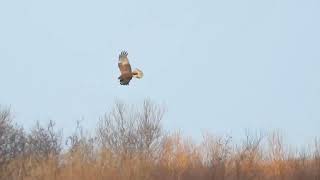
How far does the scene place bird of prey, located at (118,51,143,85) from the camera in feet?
31.4

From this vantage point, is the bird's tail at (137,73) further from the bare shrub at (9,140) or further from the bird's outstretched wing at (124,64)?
the bare shrub at (9,140)

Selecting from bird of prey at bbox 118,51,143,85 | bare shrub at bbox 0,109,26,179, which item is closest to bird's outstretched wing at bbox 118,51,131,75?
bird of prey at bbox 118,51,143,85

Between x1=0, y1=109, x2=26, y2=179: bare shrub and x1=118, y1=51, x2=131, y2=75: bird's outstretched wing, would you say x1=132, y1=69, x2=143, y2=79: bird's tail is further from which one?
x1=0, y1=109, x2=26, y2=179: bare shrub

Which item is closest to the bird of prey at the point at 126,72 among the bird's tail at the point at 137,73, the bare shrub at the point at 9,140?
the bird's tail at the point at 137,73

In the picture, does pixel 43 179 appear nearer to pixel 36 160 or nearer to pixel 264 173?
pixel 36 160

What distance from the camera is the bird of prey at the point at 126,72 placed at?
9.57 m

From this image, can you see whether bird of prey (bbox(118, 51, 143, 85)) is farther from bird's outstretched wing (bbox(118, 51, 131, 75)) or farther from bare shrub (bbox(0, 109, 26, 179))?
bare shrub (bbox(0, 109, 26, 179))

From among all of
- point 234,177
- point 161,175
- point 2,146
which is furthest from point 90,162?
point 2,146

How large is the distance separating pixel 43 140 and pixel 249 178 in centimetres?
2145

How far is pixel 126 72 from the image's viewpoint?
9812mm

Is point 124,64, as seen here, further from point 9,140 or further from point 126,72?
point 9,140

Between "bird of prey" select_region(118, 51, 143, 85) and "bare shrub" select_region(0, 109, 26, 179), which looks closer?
"bird of prey" select_region(118, 51, 143, 85)

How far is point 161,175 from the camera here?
17.1 metres

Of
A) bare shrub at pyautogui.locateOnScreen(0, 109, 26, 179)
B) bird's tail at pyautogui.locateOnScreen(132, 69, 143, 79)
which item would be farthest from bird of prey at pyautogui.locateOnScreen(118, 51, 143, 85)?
bare shrub at pyautogui.locateOnScreen(0, 109, 26, 179)
